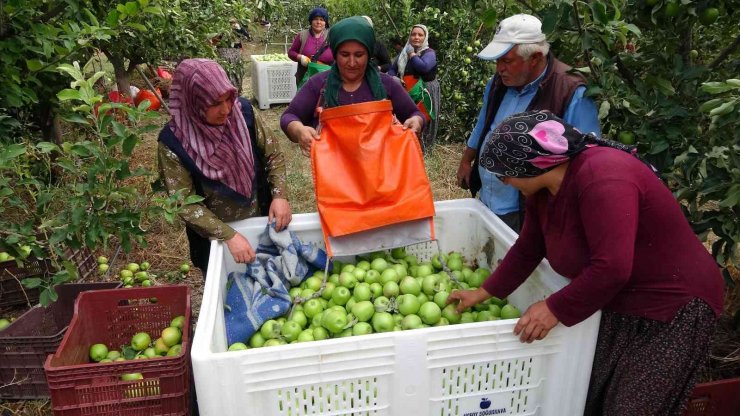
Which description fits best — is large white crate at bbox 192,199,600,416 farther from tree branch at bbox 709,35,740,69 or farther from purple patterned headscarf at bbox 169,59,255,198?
tree branch at bbox 709,35,740,69

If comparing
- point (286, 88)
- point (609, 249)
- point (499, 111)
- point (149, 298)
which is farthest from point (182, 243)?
point (286, 88)

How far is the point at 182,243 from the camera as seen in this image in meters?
4.91

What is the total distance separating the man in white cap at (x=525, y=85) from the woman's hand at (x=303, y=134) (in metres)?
0.86

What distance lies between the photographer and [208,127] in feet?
8.08

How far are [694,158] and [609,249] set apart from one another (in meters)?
0.80

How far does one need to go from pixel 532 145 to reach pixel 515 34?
978 mm

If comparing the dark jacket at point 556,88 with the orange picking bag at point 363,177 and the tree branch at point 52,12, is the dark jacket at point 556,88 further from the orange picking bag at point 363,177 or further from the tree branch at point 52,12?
the tree branch at point 52,12

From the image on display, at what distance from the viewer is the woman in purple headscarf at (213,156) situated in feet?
7.70

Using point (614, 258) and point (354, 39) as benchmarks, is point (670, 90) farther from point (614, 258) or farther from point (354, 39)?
point (354, 39)

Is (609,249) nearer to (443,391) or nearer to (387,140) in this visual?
(443,391)

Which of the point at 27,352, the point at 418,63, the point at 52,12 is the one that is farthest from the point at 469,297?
the point at 418,63

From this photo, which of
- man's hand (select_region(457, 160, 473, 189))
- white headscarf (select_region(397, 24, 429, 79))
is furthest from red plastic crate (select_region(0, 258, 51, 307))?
white headscarf (select_region(397, 24, 429, 79))

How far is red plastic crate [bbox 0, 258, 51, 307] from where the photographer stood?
11.8 ft

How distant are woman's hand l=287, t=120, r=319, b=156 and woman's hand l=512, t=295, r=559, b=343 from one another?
1264mm
